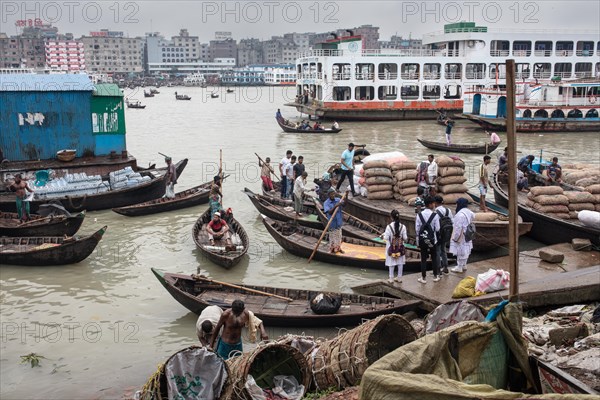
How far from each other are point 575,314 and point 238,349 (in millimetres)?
4282

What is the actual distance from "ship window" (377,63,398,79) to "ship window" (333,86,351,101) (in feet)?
8.49

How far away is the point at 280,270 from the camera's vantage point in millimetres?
12234

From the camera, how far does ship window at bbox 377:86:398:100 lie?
44.8m

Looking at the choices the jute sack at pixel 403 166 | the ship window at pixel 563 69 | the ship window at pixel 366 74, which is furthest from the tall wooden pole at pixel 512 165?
the ship window at pixel 563 69

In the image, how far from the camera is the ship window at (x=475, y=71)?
45406 mm

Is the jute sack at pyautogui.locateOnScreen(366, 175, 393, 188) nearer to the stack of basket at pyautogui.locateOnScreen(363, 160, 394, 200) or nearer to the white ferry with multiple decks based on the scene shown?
the stack of basket at pyautogui.locateOnScreen(363, 160, 394, 200)

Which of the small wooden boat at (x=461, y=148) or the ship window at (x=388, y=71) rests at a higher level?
the ship window at (x=388, y=71)

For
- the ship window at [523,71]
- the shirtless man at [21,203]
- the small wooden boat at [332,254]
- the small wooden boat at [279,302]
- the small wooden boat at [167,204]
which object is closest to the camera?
the small wooden boat at [279,302]

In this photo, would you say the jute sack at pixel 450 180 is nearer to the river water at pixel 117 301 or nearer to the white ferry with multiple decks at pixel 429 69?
the river water at pixel 117 301

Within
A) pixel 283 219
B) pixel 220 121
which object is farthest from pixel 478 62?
pixel 283 219

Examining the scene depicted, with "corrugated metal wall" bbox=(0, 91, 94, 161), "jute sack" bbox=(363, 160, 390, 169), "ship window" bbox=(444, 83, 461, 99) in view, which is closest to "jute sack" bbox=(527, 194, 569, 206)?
"jute sack" bbox=(363, 160, 390, 169)

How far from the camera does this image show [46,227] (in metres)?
13.4

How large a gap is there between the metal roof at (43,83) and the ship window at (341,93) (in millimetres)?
26469

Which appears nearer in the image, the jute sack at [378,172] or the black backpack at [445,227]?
the black backpack at [445,227]
